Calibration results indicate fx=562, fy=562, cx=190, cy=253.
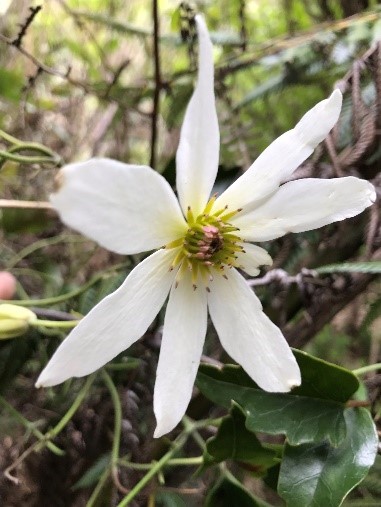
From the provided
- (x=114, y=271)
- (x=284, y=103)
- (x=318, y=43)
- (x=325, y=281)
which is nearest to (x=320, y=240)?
(x=325, y=281)

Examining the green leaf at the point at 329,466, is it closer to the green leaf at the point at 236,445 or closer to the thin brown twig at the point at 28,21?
the green leaf at the point at 236,445

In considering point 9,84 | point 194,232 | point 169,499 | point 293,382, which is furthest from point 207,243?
point 9,84

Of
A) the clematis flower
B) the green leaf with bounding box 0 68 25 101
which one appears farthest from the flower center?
the green leaf with bounding box 0 68 25 101

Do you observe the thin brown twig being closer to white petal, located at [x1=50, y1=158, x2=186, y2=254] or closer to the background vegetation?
the background vegetation

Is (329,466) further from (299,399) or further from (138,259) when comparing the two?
(138,259)

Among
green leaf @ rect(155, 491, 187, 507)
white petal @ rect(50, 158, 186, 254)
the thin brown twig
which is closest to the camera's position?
white petal @ rect(50, 158, 186, 254)

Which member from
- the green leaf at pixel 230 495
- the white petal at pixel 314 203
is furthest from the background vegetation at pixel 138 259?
the white petal at pixel 314 203

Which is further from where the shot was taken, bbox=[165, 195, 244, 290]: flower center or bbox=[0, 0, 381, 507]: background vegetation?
bbox=[0, 0, 381, 507]: background vegetation

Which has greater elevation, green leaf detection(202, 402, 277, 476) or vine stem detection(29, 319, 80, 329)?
vine stem detection(29, 319, 80, 329)
